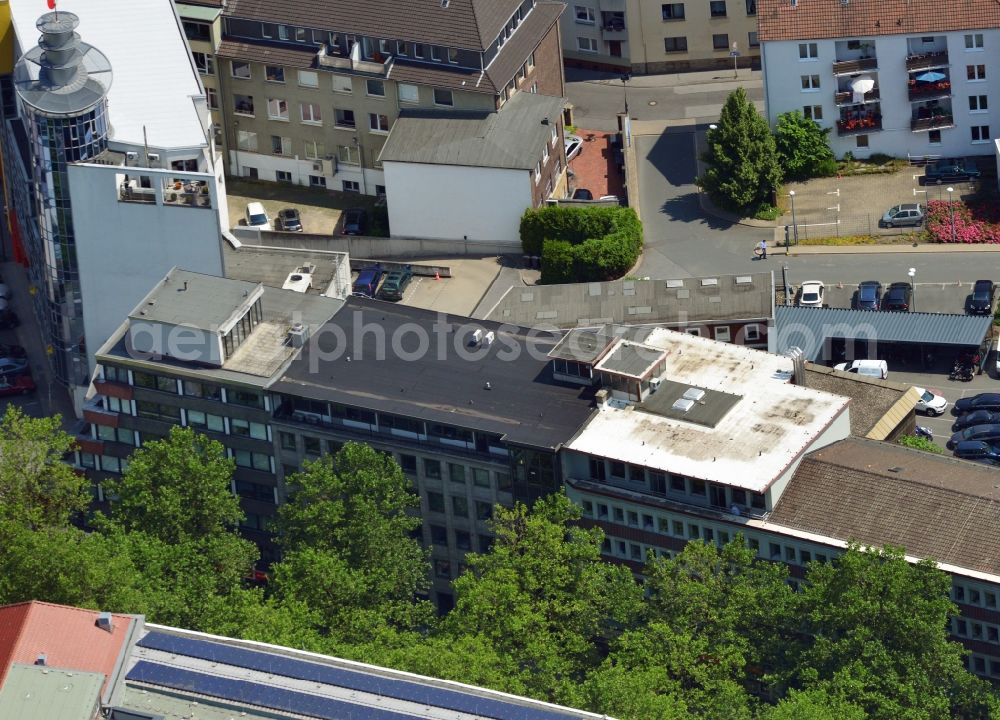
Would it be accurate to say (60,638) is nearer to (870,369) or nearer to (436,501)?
(436,501)

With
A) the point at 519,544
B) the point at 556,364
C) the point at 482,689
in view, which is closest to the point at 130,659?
the point at 482,689

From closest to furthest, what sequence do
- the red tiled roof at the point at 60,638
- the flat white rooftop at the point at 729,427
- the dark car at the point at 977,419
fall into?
the red tiled roof at the point at 60,638
the flat white rooftop at the point at 729,427
the dark car at the point at 977,419

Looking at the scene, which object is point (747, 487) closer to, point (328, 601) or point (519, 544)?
point (519, 544)

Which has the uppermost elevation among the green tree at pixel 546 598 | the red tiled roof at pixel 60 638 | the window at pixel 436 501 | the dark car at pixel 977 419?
the red tiled roof at pixel 60 638

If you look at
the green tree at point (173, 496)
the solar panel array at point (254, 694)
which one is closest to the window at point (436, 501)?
the green tree at point (173, 496)

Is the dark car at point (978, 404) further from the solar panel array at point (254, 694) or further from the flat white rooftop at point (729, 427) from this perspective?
the solar panel array at point (254, 694)

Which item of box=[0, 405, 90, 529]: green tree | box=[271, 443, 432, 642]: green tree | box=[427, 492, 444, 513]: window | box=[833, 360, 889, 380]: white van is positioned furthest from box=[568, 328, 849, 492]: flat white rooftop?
box=[0, 405, 90, 529]: green tree

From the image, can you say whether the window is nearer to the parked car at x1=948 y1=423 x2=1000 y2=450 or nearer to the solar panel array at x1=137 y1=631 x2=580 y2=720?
the solar panel array at x1=137 y1=631 x2=580 y2=720
